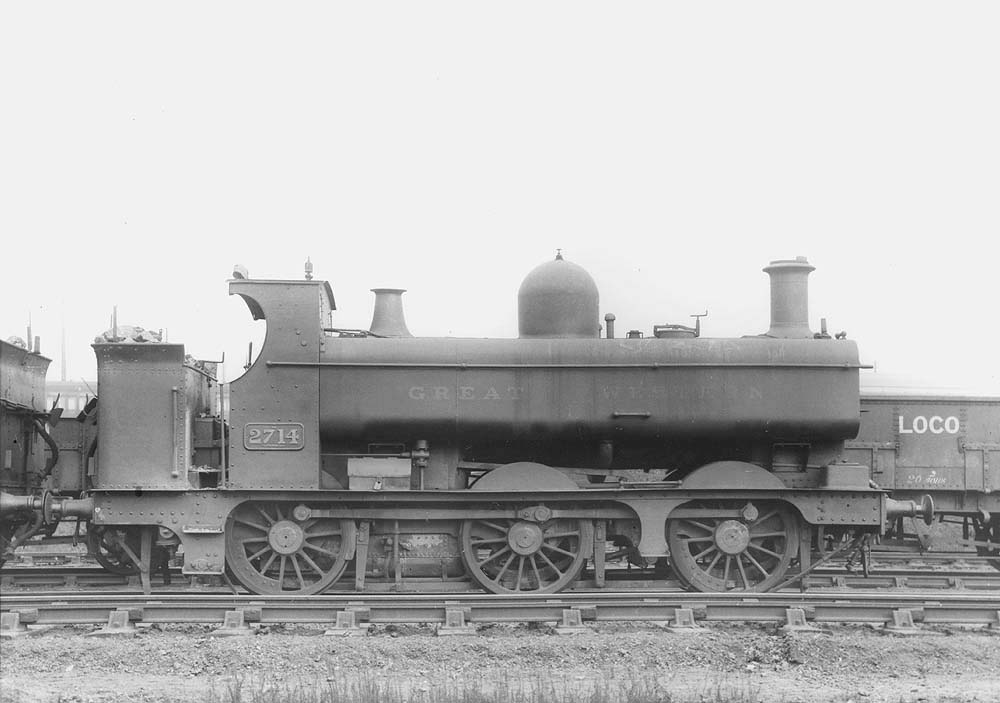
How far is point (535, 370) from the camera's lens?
10734mm

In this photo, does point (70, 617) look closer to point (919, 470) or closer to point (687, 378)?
point (687, 378)

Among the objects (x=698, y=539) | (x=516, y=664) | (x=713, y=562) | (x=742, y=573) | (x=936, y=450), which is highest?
(x=936, y=450)

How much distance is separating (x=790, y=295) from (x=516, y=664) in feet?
18.0

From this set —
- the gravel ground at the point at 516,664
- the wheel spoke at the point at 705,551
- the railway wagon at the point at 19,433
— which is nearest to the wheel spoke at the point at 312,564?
the gravel ground at the point at 516,664

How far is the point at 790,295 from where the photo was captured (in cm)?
1157

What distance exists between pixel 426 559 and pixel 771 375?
13.3 feet

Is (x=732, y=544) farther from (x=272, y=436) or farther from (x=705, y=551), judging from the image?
(x=272, y=436)

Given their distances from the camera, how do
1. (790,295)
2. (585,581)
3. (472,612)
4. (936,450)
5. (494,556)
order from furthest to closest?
(936,450), (790,295), (585,581), (494,556), (472,612)

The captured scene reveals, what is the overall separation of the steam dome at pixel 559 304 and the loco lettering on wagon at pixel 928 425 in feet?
16.6

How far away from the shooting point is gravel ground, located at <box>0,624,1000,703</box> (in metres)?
7.45

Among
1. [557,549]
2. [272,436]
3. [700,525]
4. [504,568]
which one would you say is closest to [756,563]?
[700,525]

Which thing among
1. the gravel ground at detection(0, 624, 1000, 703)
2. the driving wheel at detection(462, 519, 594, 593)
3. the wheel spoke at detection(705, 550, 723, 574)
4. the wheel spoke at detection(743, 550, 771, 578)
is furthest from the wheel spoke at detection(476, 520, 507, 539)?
the wheel spoke at detection(743, 550, 771, 578)

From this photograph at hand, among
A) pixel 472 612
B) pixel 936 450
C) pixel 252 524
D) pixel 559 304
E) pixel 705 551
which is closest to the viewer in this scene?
pixel 472 612

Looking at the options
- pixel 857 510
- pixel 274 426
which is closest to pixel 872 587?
pixel 857 510
